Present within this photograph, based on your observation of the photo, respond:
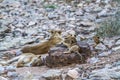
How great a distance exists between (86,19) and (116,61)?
9.39 feet

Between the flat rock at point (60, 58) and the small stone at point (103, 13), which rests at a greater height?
the small stone at point (103, 13)

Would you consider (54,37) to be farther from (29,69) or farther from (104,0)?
(104,0)

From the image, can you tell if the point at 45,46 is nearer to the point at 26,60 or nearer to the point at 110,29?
the point at 26,60

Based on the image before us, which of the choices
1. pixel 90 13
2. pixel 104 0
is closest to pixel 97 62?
pixel 90 13

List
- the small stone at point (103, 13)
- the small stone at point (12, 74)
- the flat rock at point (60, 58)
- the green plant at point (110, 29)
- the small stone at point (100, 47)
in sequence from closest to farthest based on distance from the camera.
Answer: the small stone at point (12, 74) → the flat rock at point (60, 58) → the small stone at point (100, 47) → the green plant at point (110, 29) → the small stone at point (103, 13)

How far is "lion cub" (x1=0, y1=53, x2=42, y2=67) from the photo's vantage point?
4105mm

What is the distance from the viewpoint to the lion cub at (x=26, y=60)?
4.11 m

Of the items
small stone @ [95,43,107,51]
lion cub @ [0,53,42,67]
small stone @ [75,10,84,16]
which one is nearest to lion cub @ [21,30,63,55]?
lion cub @ [0,53,42,67]

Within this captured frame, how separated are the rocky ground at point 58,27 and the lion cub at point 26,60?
12cm

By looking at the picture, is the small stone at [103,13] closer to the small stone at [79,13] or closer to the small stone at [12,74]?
the small stone at [79,13]

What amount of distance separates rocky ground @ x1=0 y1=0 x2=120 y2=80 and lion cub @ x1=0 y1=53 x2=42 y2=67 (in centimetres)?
12

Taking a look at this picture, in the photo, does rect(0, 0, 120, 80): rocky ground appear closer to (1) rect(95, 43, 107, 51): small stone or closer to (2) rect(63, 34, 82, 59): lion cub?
(1) rect(95, 43, 107, 51): small stone

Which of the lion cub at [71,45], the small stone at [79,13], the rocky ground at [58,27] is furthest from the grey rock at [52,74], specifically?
the small stone at [79,13]

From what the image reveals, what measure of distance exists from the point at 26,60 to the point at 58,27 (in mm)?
1964
